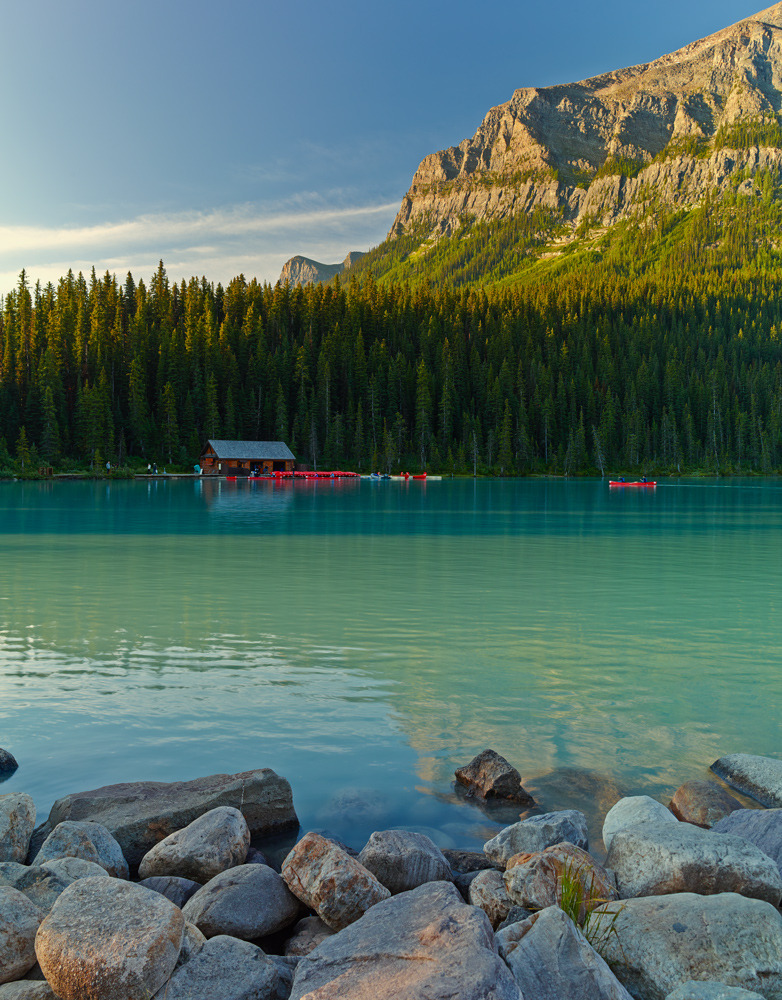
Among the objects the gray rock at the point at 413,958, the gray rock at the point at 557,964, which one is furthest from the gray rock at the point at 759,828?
the gray rock at the point at 413,958

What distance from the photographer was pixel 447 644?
1636 cm

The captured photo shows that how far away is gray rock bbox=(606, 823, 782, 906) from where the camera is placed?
20.2 ft

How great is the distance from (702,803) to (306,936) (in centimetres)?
465

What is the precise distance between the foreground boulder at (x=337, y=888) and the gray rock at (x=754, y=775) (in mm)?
5089

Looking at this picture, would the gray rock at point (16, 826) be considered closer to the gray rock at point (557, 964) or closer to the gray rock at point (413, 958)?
the gray rock at point (413, 958)

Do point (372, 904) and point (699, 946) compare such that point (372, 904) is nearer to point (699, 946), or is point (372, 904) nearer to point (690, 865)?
point (699, 946)

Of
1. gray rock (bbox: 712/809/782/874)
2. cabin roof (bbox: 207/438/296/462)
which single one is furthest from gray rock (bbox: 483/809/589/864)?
cabin roof (bbox: 207/438/296/462)

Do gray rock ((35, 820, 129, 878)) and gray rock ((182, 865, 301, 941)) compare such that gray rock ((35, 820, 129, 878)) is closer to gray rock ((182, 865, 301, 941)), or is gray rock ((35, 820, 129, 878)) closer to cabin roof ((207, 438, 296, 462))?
gray rock ((182, 865, 301, 941))

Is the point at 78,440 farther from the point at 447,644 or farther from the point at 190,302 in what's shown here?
the point at 447,644

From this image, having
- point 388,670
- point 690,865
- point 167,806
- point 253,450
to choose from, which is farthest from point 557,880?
point 253,450

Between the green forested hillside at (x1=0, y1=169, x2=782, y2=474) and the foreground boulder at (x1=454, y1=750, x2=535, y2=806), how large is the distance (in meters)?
110

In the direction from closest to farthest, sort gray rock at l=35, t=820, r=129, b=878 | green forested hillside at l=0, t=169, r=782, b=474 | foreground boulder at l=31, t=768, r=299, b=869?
gray rock at l=35, t=820, r=129, b=878, foreground boulder at l=31, t=768, r=299, b=869, green forested hillside at l=0, t=169, r=782, b=474

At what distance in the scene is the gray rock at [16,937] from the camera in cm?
531

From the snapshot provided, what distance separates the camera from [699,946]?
17.4 feet
